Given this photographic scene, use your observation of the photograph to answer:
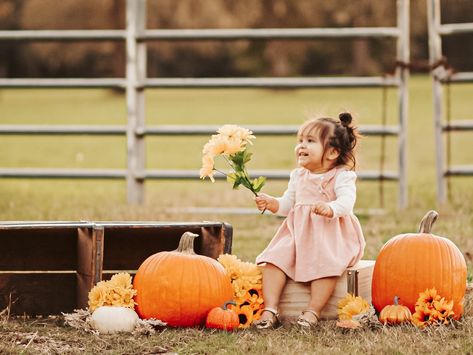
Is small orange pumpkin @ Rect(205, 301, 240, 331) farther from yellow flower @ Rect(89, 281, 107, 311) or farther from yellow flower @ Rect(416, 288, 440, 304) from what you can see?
yellow flower @ Rect(416, 288, 440, 304)

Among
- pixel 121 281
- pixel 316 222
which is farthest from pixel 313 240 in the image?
pixel 121 281

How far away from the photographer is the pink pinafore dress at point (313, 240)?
168 inches

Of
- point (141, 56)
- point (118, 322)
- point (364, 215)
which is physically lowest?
point (118, 322)

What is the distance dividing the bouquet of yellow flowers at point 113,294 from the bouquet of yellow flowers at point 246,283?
0.45 meters

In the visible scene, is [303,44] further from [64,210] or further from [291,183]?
[291,183]

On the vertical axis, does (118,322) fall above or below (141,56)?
below

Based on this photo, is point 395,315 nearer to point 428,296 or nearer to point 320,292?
point 428,296

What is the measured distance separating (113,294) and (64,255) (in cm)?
51

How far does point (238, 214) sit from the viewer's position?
26.3 ft

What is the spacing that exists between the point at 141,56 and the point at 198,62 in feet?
104

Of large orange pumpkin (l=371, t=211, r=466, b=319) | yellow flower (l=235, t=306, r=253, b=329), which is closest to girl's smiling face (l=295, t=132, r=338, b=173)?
large orange pumpkin (l=371, t=211, r=466, b=319)

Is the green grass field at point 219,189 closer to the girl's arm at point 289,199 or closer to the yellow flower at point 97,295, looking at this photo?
the yellow flower at point 97,295

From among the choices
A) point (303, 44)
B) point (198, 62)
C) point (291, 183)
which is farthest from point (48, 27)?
point (291, 183)

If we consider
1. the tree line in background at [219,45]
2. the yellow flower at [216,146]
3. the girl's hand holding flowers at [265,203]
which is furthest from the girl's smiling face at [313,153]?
the tree line in background at [219,45]
